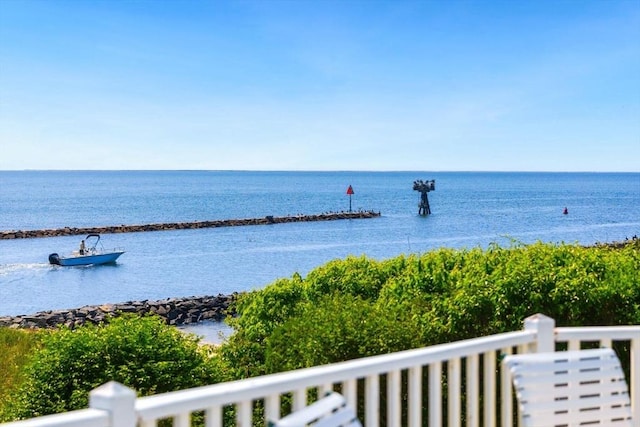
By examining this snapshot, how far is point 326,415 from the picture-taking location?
2436 millimetres

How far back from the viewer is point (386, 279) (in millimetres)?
8039

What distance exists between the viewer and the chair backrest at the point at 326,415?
2.26m

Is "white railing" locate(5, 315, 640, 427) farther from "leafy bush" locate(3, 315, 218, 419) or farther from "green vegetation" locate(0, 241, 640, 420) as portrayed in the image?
"leafy bush" locate(3, 315, 218, 419)

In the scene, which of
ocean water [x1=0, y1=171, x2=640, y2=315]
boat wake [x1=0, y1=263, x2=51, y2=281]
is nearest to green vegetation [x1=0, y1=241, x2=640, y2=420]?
ocean water [x1=0, y1=171, x2=640, y2=315]

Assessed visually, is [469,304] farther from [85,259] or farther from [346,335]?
[85,259]

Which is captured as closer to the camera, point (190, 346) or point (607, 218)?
point (190, 346)

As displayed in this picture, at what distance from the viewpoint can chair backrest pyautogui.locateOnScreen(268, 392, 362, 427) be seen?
2258 millimetres

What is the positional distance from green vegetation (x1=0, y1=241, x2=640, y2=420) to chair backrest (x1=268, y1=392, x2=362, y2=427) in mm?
3733

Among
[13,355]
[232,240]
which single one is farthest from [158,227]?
[13,355]

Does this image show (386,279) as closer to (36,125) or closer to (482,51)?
(482,51)

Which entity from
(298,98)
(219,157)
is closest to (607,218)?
(298,98)

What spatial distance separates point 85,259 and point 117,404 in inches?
1901

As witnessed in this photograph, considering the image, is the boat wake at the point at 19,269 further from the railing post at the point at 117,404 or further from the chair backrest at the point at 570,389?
the railing post at the point at 117,404

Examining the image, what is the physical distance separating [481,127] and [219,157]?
151ft
